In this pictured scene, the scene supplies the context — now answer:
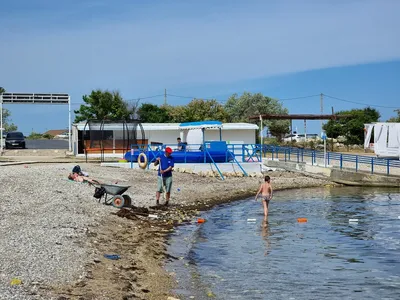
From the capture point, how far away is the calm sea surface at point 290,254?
404 inches

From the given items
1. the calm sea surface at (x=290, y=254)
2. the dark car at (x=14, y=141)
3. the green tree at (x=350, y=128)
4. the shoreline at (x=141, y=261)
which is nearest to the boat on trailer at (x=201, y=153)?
the calm sea surface at (x=290, y=254)

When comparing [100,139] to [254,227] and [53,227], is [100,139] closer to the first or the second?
[254,227]

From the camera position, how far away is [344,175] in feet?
117

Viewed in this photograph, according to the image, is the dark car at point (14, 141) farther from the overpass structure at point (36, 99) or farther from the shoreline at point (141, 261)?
the shoreline at point (141, 261)

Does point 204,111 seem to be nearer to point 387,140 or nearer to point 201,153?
point 387,140

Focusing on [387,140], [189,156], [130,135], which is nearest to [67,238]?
[189,156]

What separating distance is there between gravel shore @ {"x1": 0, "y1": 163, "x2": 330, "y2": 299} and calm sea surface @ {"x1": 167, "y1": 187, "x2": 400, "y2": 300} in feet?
2.83

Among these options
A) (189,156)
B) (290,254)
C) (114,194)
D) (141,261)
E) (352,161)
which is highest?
(189,156)

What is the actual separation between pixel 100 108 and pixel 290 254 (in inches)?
2118

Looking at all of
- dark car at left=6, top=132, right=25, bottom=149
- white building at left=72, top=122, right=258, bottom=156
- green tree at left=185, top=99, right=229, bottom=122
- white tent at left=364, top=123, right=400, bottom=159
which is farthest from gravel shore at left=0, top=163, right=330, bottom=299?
green tree at left=185, top=99, right=229, bottom=122

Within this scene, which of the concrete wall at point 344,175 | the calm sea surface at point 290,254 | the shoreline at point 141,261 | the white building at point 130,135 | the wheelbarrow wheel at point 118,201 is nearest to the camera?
the shoreline at point 141,261

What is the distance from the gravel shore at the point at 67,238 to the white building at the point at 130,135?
15521 millimetres

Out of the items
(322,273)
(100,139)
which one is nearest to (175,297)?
(322,273)

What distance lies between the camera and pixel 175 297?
30.2 feet
